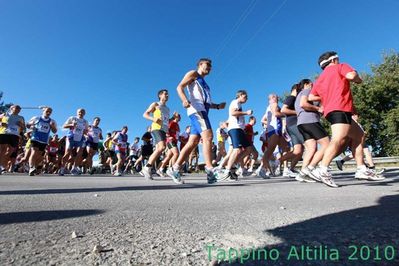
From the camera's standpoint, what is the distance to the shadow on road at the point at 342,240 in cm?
134

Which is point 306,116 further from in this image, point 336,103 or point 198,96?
point 198,96

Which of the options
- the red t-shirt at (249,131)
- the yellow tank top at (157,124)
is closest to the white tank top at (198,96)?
the yellow tank top at (157,124)

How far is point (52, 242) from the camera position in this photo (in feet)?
5.20

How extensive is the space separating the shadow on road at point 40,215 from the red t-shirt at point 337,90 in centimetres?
375

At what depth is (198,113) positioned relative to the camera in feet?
19.1

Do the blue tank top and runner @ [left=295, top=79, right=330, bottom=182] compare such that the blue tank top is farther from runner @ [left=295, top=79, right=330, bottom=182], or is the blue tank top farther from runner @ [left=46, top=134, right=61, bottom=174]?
runner @ [left=295, top=79, right=330, bottom=182]

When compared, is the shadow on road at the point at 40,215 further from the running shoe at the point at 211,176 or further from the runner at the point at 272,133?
the runner at the point at 272,133

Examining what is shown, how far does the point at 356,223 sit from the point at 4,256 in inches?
77.9

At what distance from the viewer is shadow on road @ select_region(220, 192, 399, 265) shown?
134 cm

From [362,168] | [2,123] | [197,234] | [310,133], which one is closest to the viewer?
[197,234]

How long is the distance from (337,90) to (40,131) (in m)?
9.03

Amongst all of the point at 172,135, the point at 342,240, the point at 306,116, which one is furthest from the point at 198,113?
the point at 172,135

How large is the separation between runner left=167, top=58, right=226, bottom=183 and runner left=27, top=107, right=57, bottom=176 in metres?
6.10

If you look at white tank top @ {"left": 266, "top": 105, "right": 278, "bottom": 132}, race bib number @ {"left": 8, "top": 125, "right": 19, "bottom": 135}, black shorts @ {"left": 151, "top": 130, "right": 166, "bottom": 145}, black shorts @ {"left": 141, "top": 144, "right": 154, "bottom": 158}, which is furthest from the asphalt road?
black shorts @ {"left": 141, "top": 144, "right": 154, "bottom": 158}
